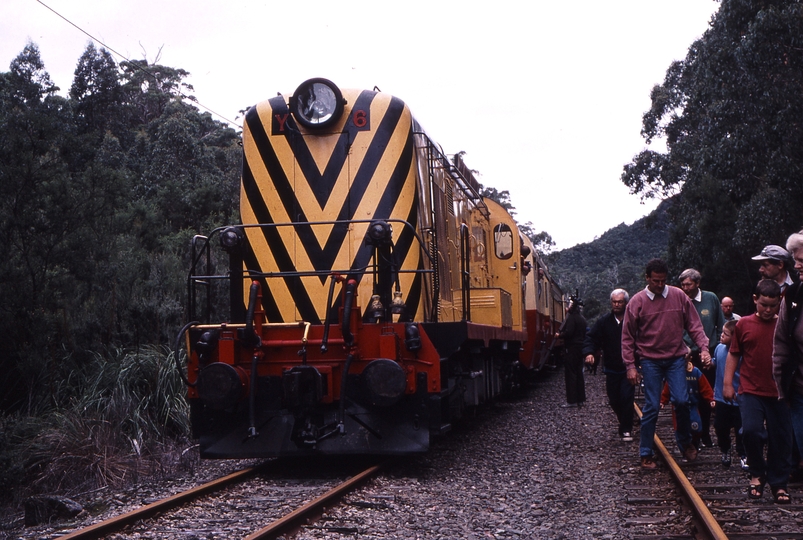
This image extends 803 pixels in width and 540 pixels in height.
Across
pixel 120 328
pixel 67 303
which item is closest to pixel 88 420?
pixel 67 303

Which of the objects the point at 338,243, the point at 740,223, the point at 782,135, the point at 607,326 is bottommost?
the point at 607,326

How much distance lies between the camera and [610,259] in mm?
110812

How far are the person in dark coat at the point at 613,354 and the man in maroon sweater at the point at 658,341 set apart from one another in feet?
4.10

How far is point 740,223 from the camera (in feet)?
70.3

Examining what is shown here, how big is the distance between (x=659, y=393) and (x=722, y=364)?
0.57 m

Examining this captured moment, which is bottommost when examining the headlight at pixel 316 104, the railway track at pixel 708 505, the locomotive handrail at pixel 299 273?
the railway track at pixel 708 505

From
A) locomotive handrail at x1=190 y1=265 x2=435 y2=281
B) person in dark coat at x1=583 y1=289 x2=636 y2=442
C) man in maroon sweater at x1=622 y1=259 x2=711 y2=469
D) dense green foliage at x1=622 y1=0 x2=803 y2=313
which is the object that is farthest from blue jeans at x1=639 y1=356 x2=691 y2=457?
dense green foliage at x1=622 y1=0 x2=803 y2=313

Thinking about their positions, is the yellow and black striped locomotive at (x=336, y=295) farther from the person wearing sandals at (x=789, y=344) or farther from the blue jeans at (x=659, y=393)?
the person wearing sandals at (x=789, y=344)

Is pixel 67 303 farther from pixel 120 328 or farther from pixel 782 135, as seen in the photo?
pixel 782 135

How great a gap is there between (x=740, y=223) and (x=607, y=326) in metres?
14.2

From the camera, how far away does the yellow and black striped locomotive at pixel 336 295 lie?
6746 mm

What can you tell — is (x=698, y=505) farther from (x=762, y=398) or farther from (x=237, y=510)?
(x=237, y=510)

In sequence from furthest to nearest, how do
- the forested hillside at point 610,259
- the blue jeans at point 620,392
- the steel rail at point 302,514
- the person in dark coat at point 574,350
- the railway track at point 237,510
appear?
1. the forested hillside at point 610,259
2. the person in dark coat at point 574,350
3. the blue jeans at point 620,392
4. the railway track at point 237,510
5. the steel rail at point 302,514

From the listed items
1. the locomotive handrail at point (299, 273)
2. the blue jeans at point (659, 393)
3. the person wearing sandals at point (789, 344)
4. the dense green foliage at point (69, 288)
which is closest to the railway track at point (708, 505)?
the blue jeans at point (659, 393)
